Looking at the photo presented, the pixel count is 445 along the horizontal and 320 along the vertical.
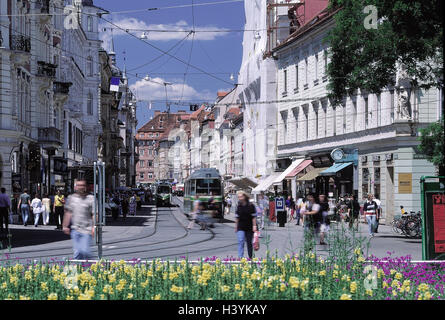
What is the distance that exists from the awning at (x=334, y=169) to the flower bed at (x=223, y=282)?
33.4 meters

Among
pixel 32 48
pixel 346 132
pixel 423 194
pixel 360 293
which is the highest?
A: pixel 32 48

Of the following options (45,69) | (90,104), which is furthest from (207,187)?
(90,104)

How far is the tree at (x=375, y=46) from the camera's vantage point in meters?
21.0

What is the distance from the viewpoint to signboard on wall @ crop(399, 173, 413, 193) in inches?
1469

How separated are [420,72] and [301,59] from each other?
96.6 ft

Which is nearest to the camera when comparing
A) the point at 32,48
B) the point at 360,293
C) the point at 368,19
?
the point at 360,293

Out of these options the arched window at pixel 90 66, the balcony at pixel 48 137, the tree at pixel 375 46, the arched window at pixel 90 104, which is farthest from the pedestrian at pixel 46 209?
the arched window at pixel 90 66

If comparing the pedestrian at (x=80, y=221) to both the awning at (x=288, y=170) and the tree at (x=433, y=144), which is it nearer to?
the tree at (x=433, y=144)

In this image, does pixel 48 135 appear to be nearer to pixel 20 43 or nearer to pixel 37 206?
pixel 20 43

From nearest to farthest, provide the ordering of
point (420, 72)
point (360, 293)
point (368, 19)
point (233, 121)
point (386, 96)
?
point (360, 293) < point (368, 19) < point (420, 72) < point (386, 96) < point (233, 121)
